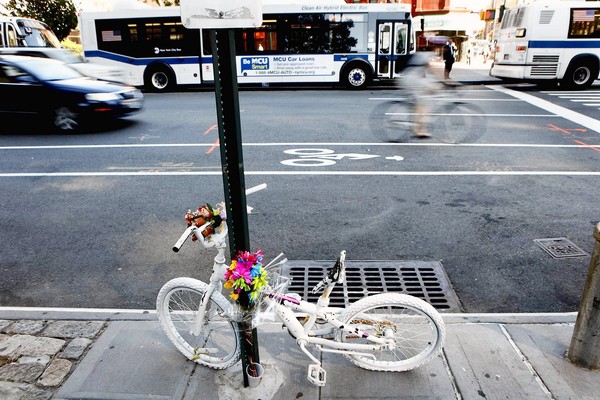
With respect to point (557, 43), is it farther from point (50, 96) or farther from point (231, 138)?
point (231, 138)

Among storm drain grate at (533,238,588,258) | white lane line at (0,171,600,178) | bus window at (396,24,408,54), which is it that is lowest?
storm drain grate at (533,238,588,258)

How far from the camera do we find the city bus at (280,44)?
17.9 metres

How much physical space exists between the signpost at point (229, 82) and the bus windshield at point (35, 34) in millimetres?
21312

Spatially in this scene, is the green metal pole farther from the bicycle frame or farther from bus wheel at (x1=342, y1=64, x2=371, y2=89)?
bus wheel at (x1=342, y1=64, x2=371, y2=89)

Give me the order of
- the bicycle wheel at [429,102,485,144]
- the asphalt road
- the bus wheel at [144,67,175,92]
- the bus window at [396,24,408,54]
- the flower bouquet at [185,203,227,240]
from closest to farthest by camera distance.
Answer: the flower bouquet at [185,203,227,240] → the asphalt road → the bicycle wheel at [429,102,485,144] → the bus window at [396,24,408,54] → the bus wheel at [144,67,175,92]

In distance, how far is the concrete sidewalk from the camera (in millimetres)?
3012

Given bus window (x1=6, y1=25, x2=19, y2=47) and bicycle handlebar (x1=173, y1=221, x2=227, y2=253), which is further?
bus window (x1=6, y1=25, x2=19, y2=47)

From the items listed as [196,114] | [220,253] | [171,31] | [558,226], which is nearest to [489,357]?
[220,253]

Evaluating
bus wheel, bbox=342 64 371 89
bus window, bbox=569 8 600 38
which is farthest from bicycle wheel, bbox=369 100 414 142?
bus window, bbox=569 8 600 38

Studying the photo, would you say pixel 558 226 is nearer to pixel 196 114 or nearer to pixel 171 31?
pixel 196 114

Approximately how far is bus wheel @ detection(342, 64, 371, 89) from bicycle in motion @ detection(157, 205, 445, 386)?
1583 centimetres

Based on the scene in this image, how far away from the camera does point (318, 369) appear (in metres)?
3.01

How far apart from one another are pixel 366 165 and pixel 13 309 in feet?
18.2

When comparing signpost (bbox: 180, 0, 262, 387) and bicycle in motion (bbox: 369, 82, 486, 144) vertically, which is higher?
signpost (bbox: 180, 0, 262, 387)
